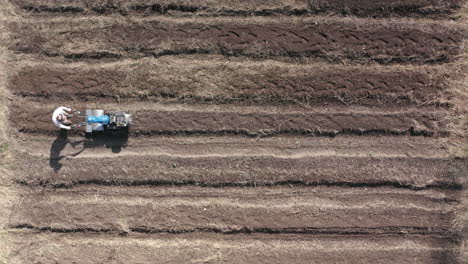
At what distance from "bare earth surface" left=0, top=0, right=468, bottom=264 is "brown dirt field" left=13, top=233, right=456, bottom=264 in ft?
0.09

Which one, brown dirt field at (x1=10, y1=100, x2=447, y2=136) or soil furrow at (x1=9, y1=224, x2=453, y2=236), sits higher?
brown dirt field at (x1=10, y1=100, x2=447, y2=136)

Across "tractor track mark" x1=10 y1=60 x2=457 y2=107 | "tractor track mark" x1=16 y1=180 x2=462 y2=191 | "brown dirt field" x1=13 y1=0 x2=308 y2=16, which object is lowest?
"tractor track mark" x1=16 y1=180 x2=462 y2=191

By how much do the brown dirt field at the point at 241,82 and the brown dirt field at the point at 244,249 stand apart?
2.72m

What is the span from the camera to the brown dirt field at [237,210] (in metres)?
6.56

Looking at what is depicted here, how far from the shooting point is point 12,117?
659 cm

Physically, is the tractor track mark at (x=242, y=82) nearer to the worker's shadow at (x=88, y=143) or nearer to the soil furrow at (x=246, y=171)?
the worker's shadow at (x=88, y=143)

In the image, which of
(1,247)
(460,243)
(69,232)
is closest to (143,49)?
(69,232)

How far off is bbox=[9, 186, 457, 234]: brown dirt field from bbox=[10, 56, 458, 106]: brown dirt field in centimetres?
183

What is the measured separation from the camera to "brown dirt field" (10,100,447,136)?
6.56 metres

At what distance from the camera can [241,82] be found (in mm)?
6566

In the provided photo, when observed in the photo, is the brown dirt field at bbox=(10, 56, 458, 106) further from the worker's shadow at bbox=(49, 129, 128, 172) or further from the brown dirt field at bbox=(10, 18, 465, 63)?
the worker's shadow at bbox=(49, 129, 128, 172)

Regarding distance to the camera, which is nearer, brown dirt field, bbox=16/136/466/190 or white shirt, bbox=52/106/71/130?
white shirt, bbox=52/106/71/130

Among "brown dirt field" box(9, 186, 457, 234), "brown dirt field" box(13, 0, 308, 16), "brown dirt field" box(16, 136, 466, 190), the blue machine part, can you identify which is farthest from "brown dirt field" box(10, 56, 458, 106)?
"brown dirt field" box(9, 186, 457, 234)

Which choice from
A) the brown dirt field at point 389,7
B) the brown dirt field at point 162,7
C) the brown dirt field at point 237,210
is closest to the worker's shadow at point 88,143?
the brown dirt field at point 237,210
